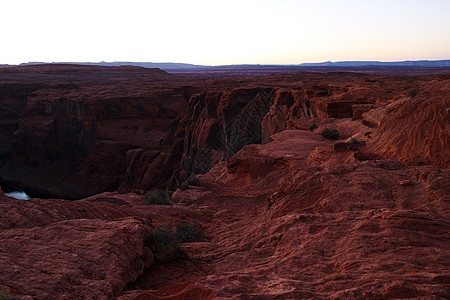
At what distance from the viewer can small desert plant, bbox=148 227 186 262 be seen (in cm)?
505

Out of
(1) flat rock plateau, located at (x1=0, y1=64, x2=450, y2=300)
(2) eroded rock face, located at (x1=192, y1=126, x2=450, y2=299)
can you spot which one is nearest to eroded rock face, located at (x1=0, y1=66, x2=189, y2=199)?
(1) flat rock plateau, located at (x1=0, y1=64, x2=450, y2=300)

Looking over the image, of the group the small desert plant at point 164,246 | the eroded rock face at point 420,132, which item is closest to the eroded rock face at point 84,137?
the eroded rock face at point 420,132

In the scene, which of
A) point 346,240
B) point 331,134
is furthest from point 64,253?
point 331,134

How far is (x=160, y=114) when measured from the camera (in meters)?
39.8

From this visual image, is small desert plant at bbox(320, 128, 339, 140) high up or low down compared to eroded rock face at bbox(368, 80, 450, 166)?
down

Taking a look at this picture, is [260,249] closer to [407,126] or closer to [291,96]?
[407,126]

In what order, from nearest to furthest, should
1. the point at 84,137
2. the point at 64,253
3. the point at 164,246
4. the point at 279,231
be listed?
1. the point at 64,253
2. the point at 164,246
3. the point at 279,231
4. the point at 84,137

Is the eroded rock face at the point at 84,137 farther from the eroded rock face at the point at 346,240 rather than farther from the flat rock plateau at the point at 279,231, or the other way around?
the eroded rock face at the point at 346,240

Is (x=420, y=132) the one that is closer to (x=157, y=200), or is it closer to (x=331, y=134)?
(x=331, y=134)

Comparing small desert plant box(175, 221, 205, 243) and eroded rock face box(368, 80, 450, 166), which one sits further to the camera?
eroded rock face box(368, 80, 450, 166)

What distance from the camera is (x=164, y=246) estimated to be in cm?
506

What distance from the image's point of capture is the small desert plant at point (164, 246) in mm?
5051

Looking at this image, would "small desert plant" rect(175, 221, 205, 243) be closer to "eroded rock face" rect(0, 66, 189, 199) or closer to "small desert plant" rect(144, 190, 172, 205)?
"small desert plant" rect(144, 190, 172, 205)

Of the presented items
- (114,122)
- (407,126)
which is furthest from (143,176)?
(407,126)
